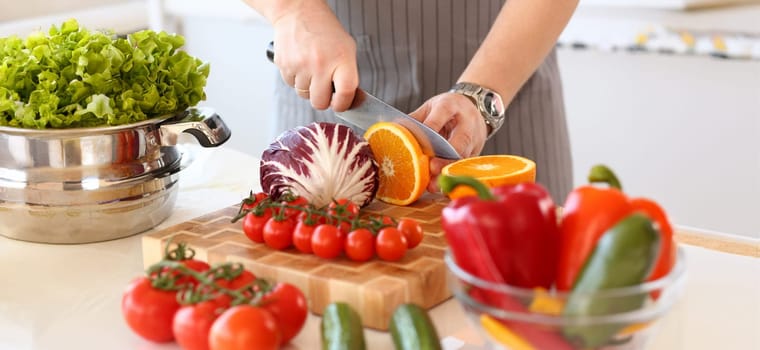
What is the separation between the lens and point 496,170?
1352 millimetres

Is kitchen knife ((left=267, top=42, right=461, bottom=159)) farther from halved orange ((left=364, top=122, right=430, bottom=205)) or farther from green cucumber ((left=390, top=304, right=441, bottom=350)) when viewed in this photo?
green cucumber ((left=390, top=304, right=441, bottom=350))

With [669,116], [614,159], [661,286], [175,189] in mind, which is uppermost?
[661,286]

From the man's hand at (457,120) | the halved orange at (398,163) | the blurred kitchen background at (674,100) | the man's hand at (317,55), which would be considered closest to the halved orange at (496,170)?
the halved orange at (398,163)

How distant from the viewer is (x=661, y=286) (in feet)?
2.73

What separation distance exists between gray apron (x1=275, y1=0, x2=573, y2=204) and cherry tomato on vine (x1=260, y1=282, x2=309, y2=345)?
993 mm

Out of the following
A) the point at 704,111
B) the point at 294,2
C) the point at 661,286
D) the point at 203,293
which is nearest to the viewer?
the point at 661,286

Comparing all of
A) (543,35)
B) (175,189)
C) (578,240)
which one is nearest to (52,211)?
(175,189)

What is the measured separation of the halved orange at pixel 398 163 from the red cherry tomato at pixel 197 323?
51 centimetres

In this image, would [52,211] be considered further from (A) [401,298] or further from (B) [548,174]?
(B) [548,174]

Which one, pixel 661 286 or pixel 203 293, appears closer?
pixel 661 286

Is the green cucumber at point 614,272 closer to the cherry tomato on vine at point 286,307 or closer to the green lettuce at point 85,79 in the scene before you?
the cherry tomato on vine at point 286,307

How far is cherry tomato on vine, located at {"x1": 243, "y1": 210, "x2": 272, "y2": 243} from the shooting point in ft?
4.09

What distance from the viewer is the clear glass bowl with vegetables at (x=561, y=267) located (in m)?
0.82

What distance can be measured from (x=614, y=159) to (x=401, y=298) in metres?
2.18
